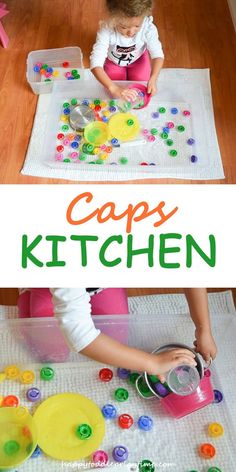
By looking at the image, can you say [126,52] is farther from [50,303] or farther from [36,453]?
[36,453]

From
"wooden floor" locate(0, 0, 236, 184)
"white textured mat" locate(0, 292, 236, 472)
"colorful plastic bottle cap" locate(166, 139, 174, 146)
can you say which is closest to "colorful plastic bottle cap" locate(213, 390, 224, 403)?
"white textured mat" locate(0, 292, 236, 472)

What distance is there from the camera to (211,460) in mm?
854

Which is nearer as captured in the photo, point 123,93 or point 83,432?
point 83,432

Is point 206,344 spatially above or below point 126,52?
below

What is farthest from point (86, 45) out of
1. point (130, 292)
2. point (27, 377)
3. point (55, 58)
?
point (27, 377)

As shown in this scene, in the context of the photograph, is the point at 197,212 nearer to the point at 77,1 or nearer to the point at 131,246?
the point at 131,246

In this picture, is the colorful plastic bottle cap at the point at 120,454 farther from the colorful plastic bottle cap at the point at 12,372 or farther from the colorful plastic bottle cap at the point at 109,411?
the colorful plastic bottle cap at the point at 12,372

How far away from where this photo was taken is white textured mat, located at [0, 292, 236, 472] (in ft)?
2.80

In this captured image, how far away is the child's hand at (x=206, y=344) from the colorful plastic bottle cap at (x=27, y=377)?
0.99 ft

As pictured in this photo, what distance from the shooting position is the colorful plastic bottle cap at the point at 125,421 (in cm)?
87

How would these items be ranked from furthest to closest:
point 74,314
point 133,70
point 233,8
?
point 233,8 < point 133,70 < point 74,314

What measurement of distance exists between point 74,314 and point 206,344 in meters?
0.26

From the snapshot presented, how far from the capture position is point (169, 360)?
82 cm

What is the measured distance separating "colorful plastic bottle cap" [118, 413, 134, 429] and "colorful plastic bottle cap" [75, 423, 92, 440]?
0.05m
